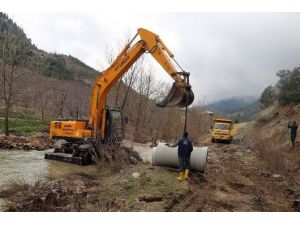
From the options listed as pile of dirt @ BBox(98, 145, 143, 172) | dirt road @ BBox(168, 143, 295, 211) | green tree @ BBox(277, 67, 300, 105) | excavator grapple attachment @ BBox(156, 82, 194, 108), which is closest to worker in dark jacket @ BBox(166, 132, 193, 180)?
dirt road @ BBox(168, 143, 295, 211)

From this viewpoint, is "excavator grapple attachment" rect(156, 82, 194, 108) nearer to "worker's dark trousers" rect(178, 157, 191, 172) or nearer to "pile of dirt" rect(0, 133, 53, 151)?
"worker's dark trousers" rect(178, 157, 191, 172)

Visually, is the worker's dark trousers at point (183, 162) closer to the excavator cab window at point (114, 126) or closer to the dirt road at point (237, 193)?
the dirt road at point (237, 193)

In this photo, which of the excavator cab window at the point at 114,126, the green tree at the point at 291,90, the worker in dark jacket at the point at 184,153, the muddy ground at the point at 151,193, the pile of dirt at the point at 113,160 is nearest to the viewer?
the muddy ground at the point at 151,193

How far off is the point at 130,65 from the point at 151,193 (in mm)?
7820

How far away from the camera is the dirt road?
9.87m

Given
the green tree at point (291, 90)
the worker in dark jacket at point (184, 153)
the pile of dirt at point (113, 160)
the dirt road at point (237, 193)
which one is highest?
the green tree at point (291, 90)

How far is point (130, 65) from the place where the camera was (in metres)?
16.9

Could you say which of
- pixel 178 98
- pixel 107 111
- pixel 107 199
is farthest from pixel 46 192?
pixel 107 111

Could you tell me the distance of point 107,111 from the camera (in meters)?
17.8

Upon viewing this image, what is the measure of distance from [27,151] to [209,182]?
414 inches

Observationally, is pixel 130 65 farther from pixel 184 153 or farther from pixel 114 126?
pixel 184 153

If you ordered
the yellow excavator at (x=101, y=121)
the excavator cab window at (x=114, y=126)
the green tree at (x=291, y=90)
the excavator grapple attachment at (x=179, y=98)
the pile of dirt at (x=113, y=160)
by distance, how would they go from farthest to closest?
the green tree at (x=291, y=90) → the excavator cab window at (x=114, y=126) → the yellow excavator at (x=101, y=121) → the pile of dirt at (x=113, y=160) → the excavator grapple attachment at (x=179, y=98)

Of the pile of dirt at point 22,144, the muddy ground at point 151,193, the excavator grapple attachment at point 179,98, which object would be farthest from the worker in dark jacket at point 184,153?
the pile of dirt at point 22,144

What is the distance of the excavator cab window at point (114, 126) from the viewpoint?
17703 mm
